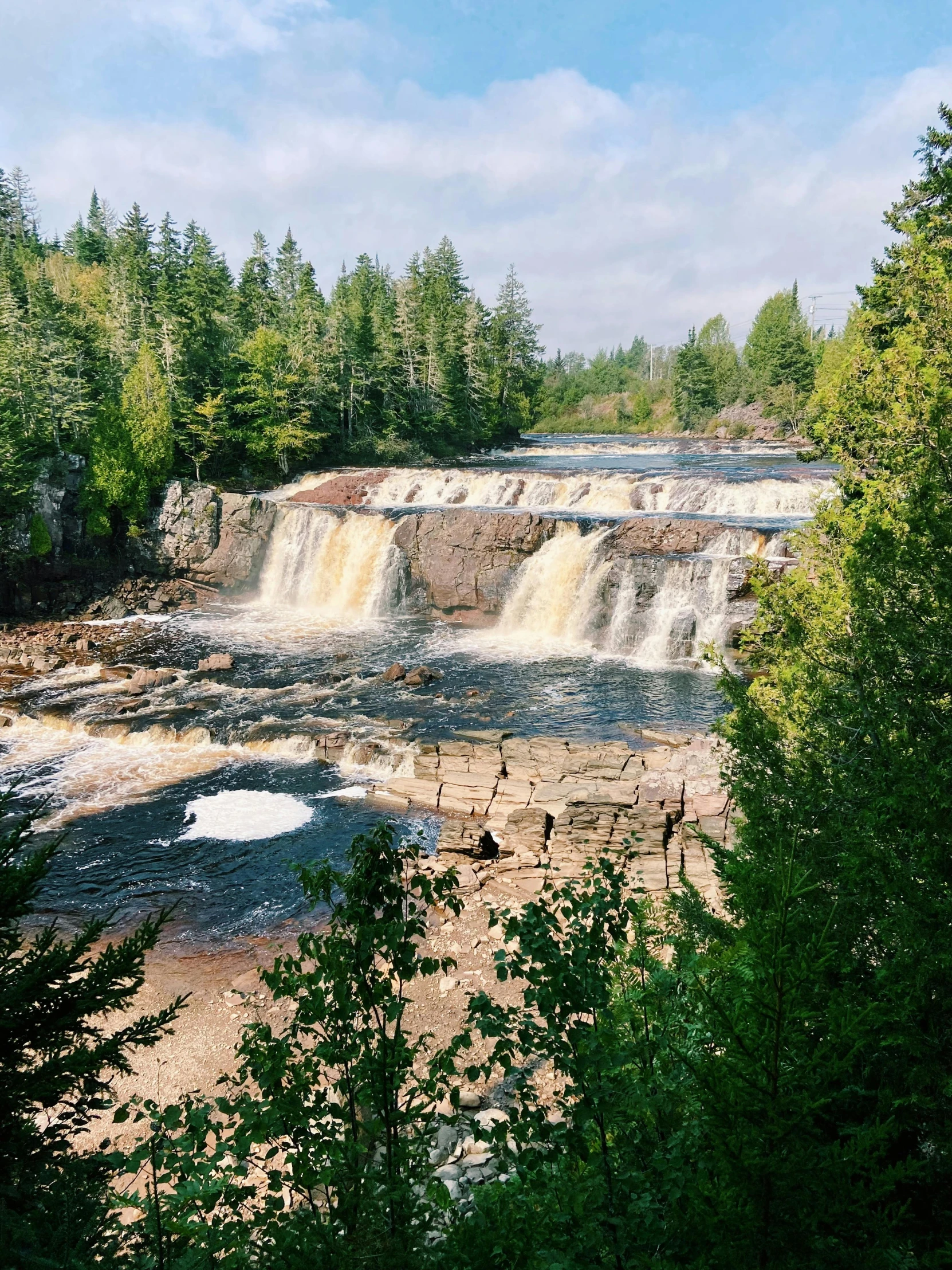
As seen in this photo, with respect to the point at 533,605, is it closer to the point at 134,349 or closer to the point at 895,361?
the point at 895,361

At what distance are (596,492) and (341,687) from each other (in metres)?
16.5

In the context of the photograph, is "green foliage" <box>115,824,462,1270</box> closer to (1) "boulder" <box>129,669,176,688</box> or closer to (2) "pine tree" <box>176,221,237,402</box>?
(1) "boulder" <box>129,669,176,688</box>

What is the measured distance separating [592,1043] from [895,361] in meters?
9.15

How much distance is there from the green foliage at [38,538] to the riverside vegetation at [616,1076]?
105 ft

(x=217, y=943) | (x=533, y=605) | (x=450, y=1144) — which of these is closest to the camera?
(x=450, y=1144)

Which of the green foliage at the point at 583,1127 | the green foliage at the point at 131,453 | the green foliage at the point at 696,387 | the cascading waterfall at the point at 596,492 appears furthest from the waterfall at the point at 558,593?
the green foliage at the point at 696,387

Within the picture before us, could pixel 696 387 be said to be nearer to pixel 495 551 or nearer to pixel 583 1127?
pixel 495 551

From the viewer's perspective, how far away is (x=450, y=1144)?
7.39 meters

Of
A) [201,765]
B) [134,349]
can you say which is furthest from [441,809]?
[134,349]

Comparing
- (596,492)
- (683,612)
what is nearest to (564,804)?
(683,612)

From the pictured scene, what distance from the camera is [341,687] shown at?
906 inches

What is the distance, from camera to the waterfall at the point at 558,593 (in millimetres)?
26984

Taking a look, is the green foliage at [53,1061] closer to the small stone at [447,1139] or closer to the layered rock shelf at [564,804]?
the small stone at [447,1139]

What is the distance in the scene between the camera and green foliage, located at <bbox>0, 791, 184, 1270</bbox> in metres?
3.18
